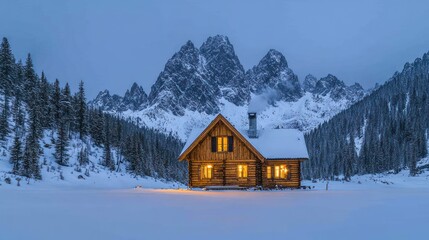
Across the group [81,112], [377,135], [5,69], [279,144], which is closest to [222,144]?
[279,144]

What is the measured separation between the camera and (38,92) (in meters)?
56.0

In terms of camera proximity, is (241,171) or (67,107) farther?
(67,107)

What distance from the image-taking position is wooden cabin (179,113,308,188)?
33812 millimetres

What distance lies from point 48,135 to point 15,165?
1997 centimetres

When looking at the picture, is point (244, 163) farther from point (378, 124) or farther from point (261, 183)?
point (378, 124)

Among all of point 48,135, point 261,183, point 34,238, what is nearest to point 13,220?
point 34,238

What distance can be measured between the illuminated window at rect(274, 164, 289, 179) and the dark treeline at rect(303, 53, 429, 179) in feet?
202

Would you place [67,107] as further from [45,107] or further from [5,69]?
[5,69]

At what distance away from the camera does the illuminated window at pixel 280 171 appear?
3453cm

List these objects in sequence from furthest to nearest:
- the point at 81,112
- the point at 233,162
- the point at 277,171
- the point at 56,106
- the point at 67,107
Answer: the point at 81,112, the point at 67,107, the point at 56,106, the point at 277,171, the point at 233,162

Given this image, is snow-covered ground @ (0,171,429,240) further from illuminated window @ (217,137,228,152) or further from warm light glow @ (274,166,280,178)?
warm light glow @ (274,166,280,178)

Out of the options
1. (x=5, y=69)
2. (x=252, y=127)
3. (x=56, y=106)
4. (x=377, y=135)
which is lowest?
(x=252, y=127)

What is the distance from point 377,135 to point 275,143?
120m

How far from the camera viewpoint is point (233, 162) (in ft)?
112
